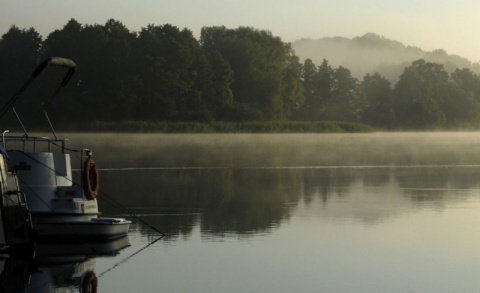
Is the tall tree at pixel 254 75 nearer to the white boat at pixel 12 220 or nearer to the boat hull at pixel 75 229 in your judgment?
the boat hull at pixel 75 229

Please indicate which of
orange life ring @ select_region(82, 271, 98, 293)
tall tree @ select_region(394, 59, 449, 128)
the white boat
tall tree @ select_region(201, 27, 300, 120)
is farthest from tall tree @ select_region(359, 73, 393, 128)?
orange life ring @ select_region(82, 271, 98, 293)

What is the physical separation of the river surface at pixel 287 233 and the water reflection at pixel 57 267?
7cm

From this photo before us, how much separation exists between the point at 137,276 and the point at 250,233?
7278 millimetres

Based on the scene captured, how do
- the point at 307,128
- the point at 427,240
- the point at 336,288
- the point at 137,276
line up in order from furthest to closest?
the point at 307,128 → the point at 427,240 → the point at 137,276 → the point at 336,288

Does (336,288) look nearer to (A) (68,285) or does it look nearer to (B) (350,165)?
(A) (68,285)

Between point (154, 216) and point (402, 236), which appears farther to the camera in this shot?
point (154, 216)

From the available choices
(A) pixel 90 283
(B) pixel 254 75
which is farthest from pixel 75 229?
(B) pixel 254 75

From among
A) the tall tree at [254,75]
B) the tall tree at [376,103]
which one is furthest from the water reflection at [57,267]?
the tall tree at [376,103]

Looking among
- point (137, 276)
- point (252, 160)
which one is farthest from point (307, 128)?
point (137, 276)

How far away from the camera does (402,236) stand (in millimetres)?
27469

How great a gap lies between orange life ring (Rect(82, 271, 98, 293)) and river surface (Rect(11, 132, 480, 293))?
144mm

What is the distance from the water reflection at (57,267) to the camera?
1980 centimetres

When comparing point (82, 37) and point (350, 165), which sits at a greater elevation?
point (82, 37)

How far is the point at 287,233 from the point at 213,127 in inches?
4198
